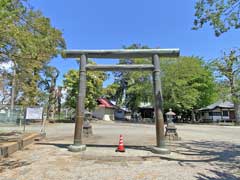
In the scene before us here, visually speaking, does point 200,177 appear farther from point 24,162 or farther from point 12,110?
point 12,110

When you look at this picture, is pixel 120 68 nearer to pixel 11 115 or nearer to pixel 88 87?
pixel 11 115

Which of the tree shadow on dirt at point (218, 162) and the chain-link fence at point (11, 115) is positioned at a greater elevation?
the chain-link fence at point (11, 115)

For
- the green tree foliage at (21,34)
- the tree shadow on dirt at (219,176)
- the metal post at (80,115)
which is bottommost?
the tree shadow on dirt at (219,176)

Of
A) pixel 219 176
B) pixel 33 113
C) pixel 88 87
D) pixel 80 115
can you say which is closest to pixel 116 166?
pixel 219 176

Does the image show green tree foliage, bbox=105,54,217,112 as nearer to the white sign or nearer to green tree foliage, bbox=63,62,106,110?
green tree foliage, bbox=63,62,106,110

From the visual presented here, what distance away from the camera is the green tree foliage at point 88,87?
27.1m

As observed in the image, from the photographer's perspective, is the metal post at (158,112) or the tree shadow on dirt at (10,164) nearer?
the tree shadow on dirt at (10,164)

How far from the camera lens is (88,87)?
27344 millimetres

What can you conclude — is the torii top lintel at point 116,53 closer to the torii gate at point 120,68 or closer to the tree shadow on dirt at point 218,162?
the torii gate at point 120,68

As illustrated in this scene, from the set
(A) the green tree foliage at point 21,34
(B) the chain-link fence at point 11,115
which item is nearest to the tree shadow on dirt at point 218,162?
(A) the green tree foliage at point 21,34

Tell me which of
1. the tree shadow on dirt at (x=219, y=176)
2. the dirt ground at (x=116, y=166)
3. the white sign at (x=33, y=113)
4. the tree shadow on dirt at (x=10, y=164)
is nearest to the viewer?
the tree shadow on dirt at (x=219, y=176)

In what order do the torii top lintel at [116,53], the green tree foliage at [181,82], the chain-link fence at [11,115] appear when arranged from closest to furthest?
1. the torii top lintel at [116,53]
2. the chain-link fence at [11,115]
3. the green tree foliage at [181,82]

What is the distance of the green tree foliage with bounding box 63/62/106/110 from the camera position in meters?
27.1

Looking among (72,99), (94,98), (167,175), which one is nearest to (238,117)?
(94,98)
